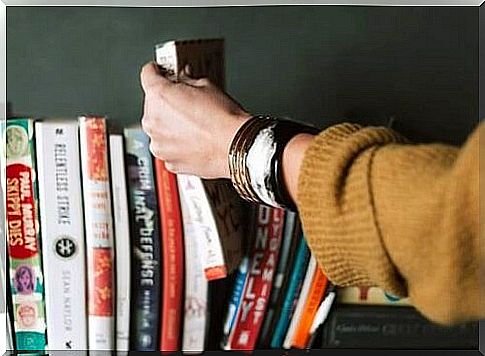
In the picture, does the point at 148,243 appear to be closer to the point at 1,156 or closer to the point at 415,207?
the point at 1,156

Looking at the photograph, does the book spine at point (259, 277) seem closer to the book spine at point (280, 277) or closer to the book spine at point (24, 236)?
the book spine at point (280, 277)

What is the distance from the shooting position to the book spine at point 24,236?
3.22ft

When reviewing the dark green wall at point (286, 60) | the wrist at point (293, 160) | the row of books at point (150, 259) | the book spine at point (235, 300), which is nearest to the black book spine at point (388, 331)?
the row of books at point (150, 259)

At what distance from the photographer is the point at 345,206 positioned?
642 mm

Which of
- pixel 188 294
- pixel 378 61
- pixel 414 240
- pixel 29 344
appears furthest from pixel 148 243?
pixel 414 240

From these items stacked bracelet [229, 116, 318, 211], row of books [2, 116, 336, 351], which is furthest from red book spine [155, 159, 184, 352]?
stacked bracelet [229, 116, 318, 211]

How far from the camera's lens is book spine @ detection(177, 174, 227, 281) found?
0.99 meters

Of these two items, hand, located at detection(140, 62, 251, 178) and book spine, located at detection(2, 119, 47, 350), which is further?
book spine, located at detection(2, 119, 47, 350)

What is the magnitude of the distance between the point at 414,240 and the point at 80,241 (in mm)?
498

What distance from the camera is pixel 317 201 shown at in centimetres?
66

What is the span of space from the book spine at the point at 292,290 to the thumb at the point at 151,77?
0.25 metres

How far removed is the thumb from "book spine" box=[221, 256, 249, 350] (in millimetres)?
228

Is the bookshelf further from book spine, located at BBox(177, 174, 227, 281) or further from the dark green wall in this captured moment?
book spine, located at BBox(177, 174, 227, 281)

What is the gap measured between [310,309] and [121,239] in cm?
24
